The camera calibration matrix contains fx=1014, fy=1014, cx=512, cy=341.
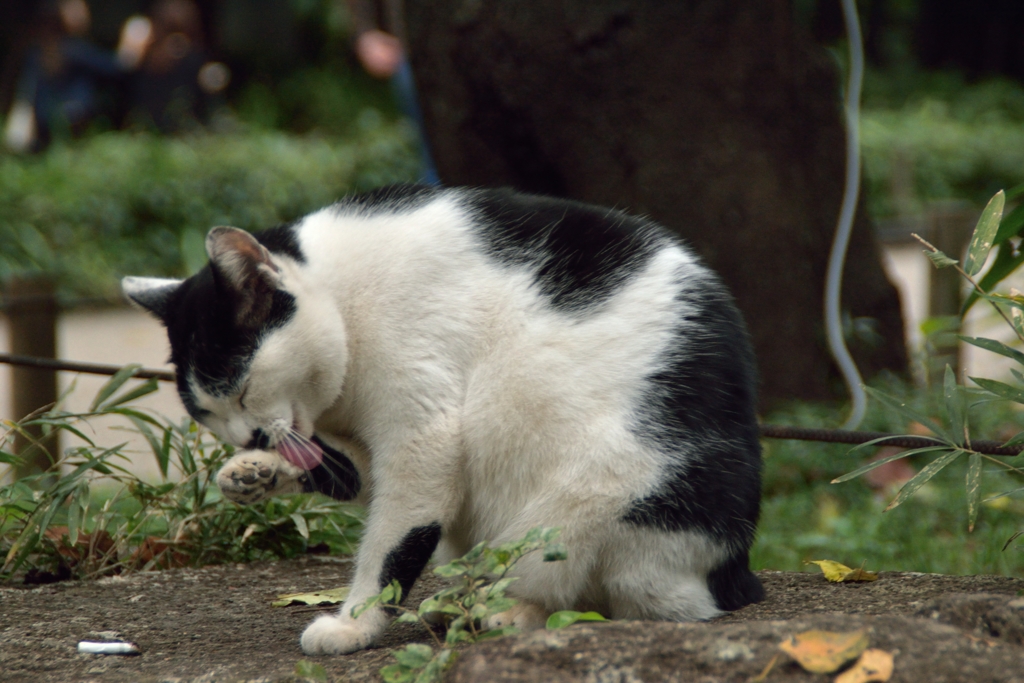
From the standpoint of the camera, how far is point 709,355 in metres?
2.25

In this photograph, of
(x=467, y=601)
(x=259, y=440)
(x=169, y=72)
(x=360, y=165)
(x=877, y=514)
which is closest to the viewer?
(x=467, y=601)

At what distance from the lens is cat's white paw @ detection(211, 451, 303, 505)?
7.38 feet

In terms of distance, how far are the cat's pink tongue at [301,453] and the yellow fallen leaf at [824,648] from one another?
3.73 ft

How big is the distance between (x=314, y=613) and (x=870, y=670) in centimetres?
154

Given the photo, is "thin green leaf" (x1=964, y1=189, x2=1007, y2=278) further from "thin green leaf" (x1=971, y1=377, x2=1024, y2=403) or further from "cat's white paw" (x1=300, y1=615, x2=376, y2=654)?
"cat's white paw" (x1=300, y1=615, x2=376, y2=654)

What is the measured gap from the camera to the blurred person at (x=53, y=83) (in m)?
10.6

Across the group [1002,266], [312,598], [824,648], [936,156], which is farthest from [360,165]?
[824,648]

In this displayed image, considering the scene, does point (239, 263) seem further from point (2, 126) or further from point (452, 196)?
point (2, 126)

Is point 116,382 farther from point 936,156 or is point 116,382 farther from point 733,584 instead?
point 936,156

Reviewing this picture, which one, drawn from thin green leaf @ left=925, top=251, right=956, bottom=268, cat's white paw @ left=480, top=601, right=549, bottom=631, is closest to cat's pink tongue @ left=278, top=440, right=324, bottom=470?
cat's white paw @ left=480, top=601, right=549, bottom=631

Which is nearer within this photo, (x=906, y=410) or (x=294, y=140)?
(x=906, y=410)

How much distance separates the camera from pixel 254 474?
225cm

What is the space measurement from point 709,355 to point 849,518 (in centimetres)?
215

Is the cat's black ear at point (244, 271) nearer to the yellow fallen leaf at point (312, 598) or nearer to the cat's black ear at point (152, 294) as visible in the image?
the cat's black ear at point (152, 294)
